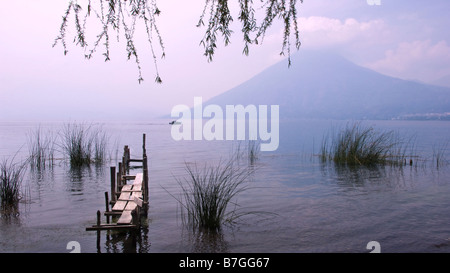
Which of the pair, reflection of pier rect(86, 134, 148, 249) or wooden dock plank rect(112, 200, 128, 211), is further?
wooden dock plank rect(112, 200, 128, 211)

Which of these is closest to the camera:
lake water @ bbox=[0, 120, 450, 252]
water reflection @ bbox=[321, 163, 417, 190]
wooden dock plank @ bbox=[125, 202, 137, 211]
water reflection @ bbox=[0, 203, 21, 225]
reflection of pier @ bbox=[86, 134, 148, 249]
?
reflection of pier @ bbox=[86, 134, 148, 249]

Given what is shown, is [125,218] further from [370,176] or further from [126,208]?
[370,176]

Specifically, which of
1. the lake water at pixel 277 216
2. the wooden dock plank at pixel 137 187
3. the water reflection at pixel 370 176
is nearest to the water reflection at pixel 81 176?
the lake water at pixel 277 216

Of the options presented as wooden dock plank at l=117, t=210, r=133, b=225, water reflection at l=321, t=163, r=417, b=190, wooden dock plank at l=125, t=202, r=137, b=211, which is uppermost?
wooden dock plank at l=125, t=202, r=137, b=211

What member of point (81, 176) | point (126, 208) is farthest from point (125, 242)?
point (81, 176)

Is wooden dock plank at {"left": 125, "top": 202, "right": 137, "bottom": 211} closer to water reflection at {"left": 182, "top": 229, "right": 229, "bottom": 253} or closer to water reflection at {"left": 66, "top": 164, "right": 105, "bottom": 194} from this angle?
water reflection at {"left": 182, "top": 229, "right": 229, "bottom": 253}

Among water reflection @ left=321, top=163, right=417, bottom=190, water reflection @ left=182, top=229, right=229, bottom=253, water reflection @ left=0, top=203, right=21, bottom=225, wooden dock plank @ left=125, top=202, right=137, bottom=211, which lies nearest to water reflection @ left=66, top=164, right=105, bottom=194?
water reflection @ left=0, top=203, right=21, bottom=225

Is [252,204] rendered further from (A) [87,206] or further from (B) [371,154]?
(B) [371,154]

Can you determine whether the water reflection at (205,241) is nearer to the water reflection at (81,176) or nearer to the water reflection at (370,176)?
the water reflection at (81,176)

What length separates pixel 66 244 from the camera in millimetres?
6117

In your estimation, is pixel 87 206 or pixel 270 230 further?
pixel 87 206

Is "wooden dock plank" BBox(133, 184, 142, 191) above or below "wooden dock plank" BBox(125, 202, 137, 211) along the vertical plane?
above
